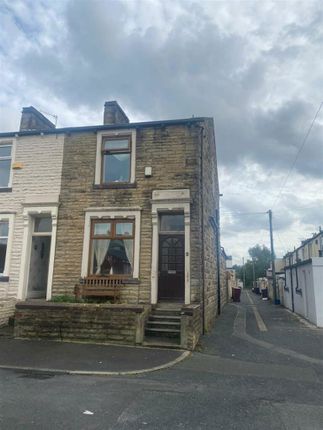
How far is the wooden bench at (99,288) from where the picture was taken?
11211 mm

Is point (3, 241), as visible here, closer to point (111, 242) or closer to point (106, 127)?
point (111, 242)

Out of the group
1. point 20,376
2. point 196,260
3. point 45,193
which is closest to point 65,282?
point 45,193

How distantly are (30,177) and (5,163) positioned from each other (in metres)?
1.43

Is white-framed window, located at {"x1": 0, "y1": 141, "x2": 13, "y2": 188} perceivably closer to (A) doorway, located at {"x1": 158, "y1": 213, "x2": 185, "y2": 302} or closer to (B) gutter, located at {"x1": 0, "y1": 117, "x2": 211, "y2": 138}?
(B) gutter, located at {"x1": 0, "y1": 117, "x2": 211, "y2": 138}

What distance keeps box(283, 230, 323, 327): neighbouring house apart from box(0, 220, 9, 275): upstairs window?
1163 cm

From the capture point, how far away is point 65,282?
1172 centimetres

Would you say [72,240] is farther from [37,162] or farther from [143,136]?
[143,136]

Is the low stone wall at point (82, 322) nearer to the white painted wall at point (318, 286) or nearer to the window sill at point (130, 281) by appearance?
the window sill at point (130, 281)

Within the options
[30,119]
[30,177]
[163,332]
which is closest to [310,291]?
[163,332]

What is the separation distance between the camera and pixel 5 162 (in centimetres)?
1341

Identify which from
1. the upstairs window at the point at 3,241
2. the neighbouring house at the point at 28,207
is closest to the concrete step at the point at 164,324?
the neighbouring house at the point at 28,207

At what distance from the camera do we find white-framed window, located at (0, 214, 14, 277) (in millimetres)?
12297

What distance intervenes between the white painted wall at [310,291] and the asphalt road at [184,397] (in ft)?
17.6

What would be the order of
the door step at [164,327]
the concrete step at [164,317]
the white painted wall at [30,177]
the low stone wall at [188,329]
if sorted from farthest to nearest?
the white painted wall at [30,177] < the concrete step at [164,317] < the door step at [164,327] < the low stone wall at [188,329]
